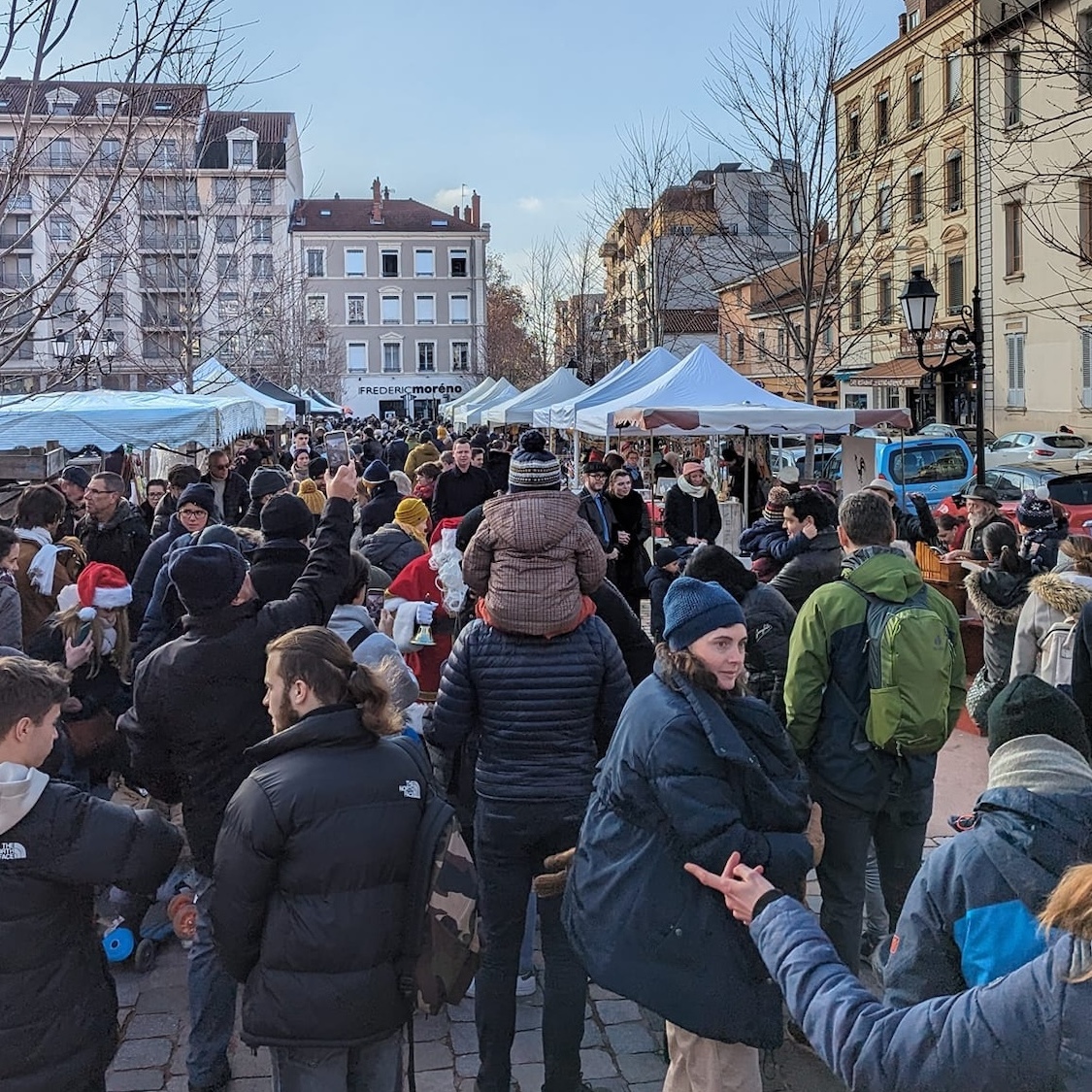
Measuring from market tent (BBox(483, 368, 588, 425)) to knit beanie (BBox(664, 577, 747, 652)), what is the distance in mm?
18720

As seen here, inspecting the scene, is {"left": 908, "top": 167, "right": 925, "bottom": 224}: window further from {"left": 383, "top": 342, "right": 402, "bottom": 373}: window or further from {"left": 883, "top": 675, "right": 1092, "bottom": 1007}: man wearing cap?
{"left": 383, "top": 342, "right": 402, "bottom": 373}: window

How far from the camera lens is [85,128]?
862cm

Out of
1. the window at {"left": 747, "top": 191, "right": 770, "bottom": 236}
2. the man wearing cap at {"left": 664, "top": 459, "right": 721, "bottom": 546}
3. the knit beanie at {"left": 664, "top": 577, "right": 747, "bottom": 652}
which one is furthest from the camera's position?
the window at {"left": 747, "top": 191, "right": 770, "bottom": 236}

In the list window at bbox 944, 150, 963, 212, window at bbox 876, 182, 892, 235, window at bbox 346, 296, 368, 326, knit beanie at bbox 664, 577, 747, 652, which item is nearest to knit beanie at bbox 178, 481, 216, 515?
knit beanie at bbox 664, 577, 747, 652

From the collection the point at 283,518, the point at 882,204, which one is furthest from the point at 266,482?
the point at 882,204

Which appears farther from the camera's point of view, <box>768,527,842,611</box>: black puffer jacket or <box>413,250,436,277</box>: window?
<box>413,250,436,277</box>: window

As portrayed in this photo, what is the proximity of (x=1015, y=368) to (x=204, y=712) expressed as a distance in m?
34.8

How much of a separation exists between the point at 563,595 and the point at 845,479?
14.0 m

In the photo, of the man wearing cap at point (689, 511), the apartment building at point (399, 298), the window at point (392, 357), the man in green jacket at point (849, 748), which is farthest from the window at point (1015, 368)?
the window at point (392, 357)

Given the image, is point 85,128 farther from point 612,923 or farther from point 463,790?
point 612,923

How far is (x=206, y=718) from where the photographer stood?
3631 millimetres

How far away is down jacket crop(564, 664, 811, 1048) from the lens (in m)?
2.63

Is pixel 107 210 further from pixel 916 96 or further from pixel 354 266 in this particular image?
pixel 354 266

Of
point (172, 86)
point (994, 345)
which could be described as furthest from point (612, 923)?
point (994, 345)
